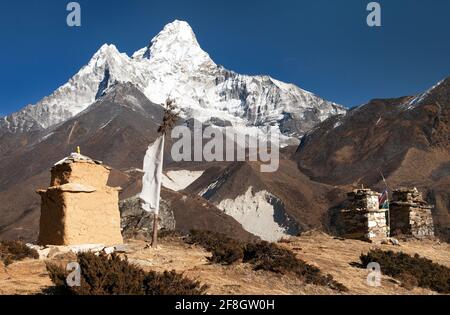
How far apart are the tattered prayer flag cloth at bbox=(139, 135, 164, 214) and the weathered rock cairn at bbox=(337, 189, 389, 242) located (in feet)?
23.5

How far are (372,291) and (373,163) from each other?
83218 millimetres

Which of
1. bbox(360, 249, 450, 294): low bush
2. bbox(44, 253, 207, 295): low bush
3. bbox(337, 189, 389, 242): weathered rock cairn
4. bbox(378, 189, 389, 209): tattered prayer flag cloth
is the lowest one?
bbox(360, 249, 450, 294): low bush

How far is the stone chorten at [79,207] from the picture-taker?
14125 millimetres

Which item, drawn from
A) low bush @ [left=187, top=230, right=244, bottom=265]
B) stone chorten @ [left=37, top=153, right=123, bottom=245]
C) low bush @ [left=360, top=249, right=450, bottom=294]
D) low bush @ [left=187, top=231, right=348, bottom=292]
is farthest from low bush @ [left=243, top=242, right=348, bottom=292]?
stone chorten @ [left=37, top=153, right=123, bottom=245]

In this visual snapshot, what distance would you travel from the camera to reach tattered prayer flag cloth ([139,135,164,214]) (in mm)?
15930

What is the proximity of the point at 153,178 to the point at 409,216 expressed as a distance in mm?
11105

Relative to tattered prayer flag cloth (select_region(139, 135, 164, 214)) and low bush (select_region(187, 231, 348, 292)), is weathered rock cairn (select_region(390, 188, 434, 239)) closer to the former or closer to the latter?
low bush (select_region(187, 231, 348, 292))

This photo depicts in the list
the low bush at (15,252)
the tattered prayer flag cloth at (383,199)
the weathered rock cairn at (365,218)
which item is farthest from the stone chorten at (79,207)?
the tattered prayer flag cloth at (383,199)

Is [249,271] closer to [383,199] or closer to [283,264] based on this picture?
[283,264]

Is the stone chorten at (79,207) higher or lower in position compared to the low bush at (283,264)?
higher

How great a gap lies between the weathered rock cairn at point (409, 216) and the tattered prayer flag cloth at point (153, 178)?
10.5m

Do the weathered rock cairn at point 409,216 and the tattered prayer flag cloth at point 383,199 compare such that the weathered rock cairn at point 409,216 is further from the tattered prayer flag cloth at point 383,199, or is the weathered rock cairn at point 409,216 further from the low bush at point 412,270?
the low bush at point 412,270

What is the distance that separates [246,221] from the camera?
65938mm
